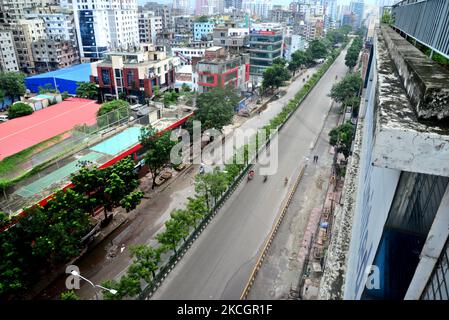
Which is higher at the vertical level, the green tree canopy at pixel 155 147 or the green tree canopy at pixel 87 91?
the green tree canopy at pixel 155 147

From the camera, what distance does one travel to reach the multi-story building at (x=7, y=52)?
137 feet

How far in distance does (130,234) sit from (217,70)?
1924cm

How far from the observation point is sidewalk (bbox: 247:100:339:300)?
12070mm

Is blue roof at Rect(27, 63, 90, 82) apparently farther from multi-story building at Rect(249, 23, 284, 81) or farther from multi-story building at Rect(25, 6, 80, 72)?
multi-story building at Rect(249, 23, 284, 81)

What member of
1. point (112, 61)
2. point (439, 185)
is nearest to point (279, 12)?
point (112, 61)

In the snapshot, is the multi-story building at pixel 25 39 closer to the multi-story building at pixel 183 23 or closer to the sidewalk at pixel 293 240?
the multi-story building at pixel 183 23

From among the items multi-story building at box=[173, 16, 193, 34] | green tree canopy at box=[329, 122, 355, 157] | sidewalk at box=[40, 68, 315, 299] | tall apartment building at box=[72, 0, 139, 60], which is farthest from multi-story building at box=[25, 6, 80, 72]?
green tree canopy at box=[329, 122, 355, 157]

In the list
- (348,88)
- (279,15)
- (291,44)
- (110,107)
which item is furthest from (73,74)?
(279,15)

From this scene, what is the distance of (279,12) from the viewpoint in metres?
102

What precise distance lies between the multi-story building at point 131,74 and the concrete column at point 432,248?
31.7m

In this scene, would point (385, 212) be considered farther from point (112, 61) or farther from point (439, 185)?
point (112, 61)

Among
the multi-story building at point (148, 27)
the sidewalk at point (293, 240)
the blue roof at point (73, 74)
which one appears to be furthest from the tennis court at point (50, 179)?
the multi-story building at point (148, 27)

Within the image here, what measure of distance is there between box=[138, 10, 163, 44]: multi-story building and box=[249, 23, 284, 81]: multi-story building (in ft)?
104
